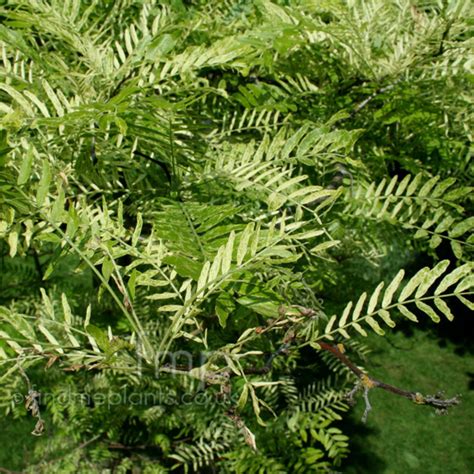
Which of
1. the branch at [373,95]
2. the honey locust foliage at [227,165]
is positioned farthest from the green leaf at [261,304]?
the branch at [373,95]

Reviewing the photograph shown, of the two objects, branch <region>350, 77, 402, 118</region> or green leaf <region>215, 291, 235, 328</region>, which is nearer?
green leaf <region>215, 291, 235, 328</region>

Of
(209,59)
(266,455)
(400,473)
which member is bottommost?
(400,473)

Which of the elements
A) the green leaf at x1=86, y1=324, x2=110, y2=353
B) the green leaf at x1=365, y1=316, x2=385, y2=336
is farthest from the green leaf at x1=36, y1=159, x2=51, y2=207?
the green leaf at x1=365, y1=316, x2=385, y2=336

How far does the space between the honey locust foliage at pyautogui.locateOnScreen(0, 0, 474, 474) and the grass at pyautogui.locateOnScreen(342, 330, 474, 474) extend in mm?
1712

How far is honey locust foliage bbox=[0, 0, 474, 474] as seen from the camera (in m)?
0.65

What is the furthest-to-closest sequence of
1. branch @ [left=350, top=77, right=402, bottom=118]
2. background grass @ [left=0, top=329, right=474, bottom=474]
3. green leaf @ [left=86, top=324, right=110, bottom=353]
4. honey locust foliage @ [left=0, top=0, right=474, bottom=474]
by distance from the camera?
1. background grass @ [left=0, top=329, right=474, bottom=474]
2. branch @ [left=350, top=77, right=402, bottom=118]
3. honey locust foliage @ [left=0, top=0, right=474, bottom=474]
4. green leaf @ [left=86, top=324, right=110, bottom=353]

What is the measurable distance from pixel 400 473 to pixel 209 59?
97.3 inches

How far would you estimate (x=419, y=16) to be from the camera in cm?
108

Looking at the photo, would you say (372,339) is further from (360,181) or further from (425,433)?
(360,181)

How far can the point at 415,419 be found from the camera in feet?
10.4

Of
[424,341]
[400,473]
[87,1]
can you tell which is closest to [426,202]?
[87,1]

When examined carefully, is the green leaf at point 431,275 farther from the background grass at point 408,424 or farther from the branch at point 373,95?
the background grass at point 408,424

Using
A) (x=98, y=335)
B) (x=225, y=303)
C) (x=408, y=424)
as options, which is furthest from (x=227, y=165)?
(x=408, y=424)

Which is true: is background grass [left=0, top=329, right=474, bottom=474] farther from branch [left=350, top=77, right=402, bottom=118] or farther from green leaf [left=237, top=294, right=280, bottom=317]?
green leaf [left=237, top=294, right=280, bottom=317]
